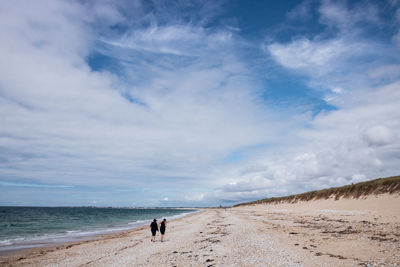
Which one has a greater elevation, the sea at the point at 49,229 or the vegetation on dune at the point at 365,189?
the vegetation on dune at the point at 365,189

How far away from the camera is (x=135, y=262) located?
1478 cm

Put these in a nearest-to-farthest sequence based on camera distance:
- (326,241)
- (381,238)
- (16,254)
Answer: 1. (381,238)
2. (326,241)
3. (16,254)

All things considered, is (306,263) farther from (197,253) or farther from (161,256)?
(161,256)

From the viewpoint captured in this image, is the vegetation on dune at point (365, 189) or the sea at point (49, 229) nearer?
the sea at point (49, 229)

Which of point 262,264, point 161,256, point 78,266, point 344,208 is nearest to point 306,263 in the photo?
A: point 262,264

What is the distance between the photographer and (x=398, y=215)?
69.9 feet

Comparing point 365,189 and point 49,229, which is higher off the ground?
point 365,189

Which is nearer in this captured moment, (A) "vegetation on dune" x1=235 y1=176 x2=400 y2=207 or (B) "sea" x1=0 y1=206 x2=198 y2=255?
(B) "sea" x1=0 y1=206 x2=198 y2=255

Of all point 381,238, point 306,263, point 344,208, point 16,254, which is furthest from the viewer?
point 344,208

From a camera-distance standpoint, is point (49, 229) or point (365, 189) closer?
point (365, 189)

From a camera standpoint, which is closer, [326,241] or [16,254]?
[326,241]

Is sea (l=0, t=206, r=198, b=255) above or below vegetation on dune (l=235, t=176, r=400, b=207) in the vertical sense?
below

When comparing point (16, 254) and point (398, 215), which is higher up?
point (398, 215)

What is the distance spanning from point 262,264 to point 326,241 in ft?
19.9
